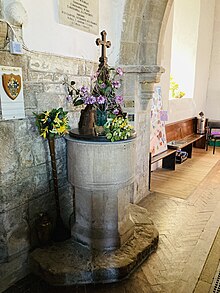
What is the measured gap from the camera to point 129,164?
79.8 inches

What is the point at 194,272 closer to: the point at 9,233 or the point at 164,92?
the point at 9,233

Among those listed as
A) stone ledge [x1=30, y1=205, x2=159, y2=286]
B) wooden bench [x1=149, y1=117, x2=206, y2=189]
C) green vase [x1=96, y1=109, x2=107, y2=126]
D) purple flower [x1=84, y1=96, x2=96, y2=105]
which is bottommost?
stone ledge [x1=30, y1=205, x2=159, y2=286]

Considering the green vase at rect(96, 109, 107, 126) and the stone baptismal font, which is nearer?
the stone baptismal font

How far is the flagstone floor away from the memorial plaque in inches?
81.5

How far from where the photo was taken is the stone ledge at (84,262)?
1.88 m

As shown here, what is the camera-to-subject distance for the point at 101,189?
1.97 m

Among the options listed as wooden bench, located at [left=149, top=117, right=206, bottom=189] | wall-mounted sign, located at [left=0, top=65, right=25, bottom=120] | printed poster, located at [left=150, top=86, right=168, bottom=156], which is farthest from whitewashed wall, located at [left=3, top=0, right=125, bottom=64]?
wooden bench, located at [left=149, top=117, right=206, bottom=189]

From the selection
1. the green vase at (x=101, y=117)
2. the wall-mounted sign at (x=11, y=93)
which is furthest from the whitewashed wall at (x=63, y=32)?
the green vase at (x=101, y=117)

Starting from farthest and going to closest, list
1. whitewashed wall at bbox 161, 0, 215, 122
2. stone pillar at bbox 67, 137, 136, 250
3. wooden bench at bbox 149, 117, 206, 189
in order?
whitewashed wall at bbox 161, 0, 215, 122, wooden bench at bbox 149, 117, 206, 189, stone pillar at bbox 67, 137, 136, 250

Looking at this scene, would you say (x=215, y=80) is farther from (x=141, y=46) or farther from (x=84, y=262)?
(x=84, y=262)

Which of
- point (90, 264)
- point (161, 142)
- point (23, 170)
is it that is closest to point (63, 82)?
point (23, 170)

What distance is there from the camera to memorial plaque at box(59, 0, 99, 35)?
80.2 inches

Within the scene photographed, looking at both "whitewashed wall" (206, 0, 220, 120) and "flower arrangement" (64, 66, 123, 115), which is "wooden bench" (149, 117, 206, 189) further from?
"flower arrangement" (64, 66, 123, 115)

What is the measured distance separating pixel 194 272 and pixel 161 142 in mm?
2448
